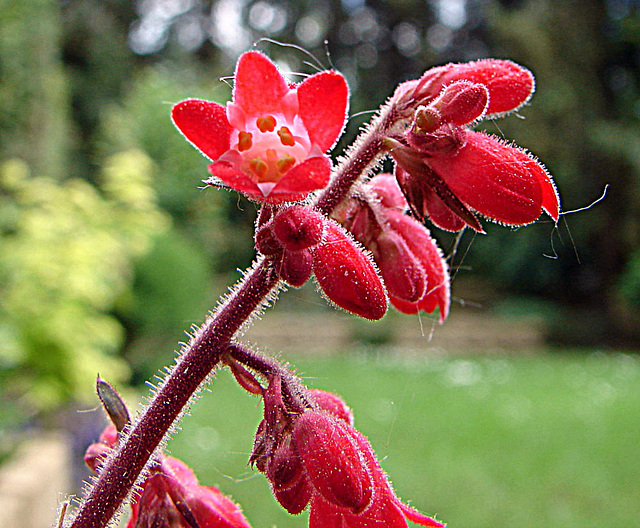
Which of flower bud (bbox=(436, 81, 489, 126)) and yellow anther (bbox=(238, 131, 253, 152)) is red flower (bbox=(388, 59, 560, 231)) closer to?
flower bud (bbox=(436, 81, 489, 126))

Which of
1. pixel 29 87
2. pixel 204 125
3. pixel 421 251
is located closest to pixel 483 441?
pixel 29 87

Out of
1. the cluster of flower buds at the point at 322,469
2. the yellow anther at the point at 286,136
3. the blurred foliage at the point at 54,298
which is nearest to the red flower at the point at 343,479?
the cluster of flower buds at the point at 322,469

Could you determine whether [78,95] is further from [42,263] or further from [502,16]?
[42,263]

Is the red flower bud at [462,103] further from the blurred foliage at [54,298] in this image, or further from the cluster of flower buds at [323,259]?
the blurred foliage at [54,298]

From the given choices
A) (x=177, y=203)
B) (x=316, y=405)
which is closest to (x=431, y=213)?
(x=316, y=405)

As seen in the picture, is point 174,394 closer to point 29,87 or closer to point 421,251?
point 421,251

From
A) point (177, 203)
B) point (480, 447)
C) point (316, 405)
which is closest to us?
point (316, 405)
